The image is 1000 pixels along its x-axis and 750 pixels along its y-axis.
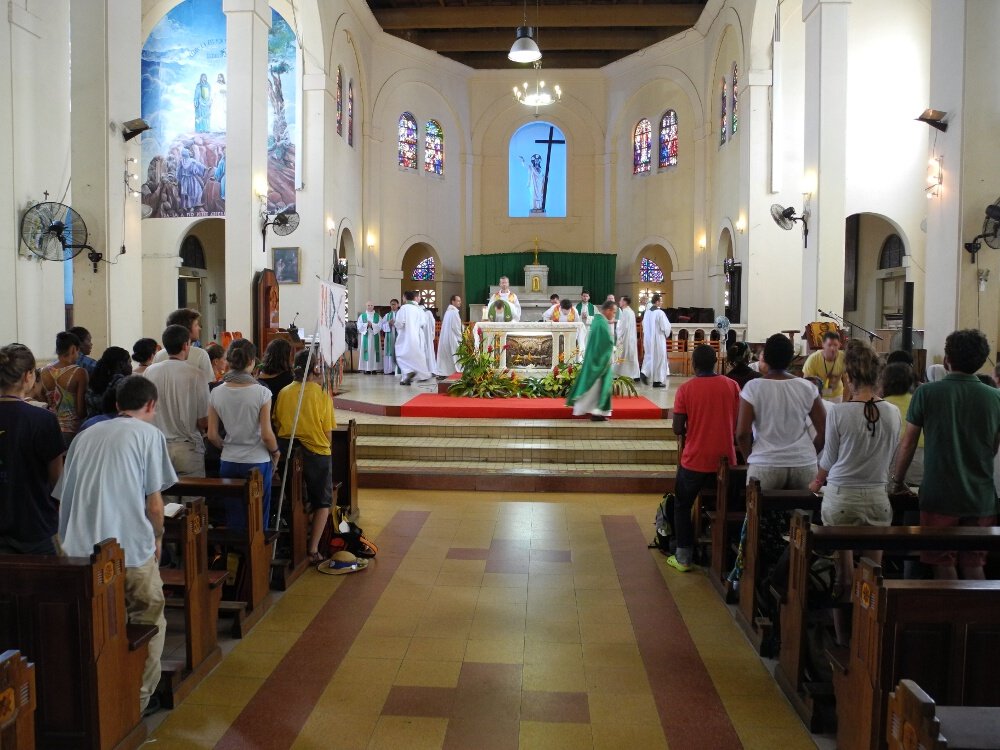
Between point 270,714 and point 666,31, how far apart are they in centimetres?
2336

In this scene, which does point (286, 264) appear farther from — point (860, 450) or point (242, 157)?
point (860, 450)

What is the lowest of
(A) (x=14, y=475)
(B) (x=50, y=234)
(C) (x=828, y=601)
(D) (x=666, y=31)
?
(C) (x=828, y=601)

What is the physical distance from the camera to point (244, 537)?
4.45 metres

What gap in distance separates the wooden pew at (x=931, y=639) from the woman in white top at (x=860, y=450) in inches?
37.9

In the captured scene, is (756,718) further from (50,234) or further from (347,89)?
(347,89)

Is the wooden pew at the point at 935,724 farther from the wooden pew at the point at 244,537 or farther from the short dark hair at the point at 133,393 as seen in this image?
the wooden pew at the point at 244,537

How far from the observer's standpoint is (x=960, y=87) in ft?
29.8

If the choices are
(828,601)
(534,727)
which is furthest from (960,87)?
(534,727)

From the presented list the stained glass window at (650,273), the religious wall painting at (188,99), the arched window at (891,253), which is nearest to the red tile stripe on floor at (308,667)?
the religious wall painting at (188,99)

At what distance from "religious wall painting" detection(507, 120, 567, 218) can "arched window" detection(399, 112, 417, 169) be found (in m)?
3.40

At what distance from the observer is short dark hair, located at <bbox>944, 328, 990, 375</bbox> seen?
11.9 ft

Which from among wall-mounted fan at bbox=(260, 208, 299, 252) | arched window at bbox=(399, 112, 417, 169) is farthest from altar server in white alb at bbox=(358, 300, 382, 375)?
arched window at bbox=(399, 112, 417, 169)

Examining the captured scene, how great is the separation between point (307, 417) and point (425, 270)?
65.2ft

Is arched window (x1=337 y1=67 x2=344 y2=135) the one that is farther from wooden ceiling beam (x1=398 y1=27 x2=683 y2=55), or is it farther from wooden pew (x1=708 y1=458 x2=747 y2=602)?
wooden pew (x1=708 y1=458 x2=747 y2=602)
